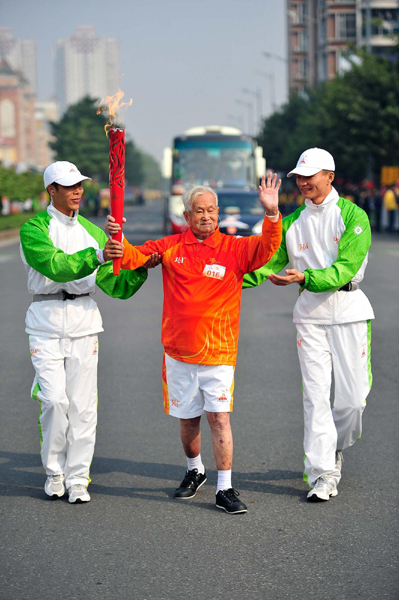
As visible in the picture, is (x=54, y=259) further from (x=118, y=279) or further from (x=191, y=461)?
(x=191, y=461)

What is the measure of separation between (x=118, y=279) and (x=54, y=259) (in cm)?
40

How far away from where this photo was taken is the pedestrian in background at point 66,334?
505 centimetres

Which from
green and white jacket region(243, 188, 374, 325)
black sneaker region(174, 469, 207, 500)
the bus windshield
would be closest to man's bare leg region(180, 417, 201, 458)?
black sneaker region(174, 469, 207, 500)

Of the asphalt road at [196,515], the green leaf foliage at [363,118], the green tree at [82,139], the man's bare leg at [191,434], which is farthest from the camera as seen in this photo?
the green tree at [82,139]

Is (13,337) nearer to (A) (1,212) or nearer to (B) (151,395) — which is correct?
(B) (151,395)

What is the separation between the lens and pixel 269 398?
310 inches

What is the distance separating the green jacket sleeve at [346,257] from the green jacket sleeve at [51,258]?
112cm

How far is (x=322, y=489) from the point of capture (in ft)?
16.5

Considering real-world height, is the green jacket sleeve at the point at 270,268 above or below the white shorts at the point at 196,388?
above

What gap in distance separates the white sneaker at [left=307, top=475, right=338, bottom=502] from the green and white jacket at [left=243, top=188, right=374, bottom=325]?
837mm

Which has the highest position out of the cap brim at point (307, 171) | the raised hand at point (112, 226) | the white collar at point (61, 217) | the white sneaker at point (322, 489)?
the cap brim at point (307, 171)

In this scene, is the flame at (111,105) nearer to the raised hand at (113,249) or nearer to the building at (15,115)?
the raised hand at (113,249)

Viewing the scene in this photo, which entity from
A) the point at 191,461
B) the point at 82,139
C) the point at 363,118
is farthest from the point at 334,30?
the point at 191,461

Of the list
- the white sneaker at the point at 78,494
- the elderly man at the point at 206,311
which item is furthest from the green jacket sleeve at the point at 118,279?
the white sneaker at the point at 78,494
